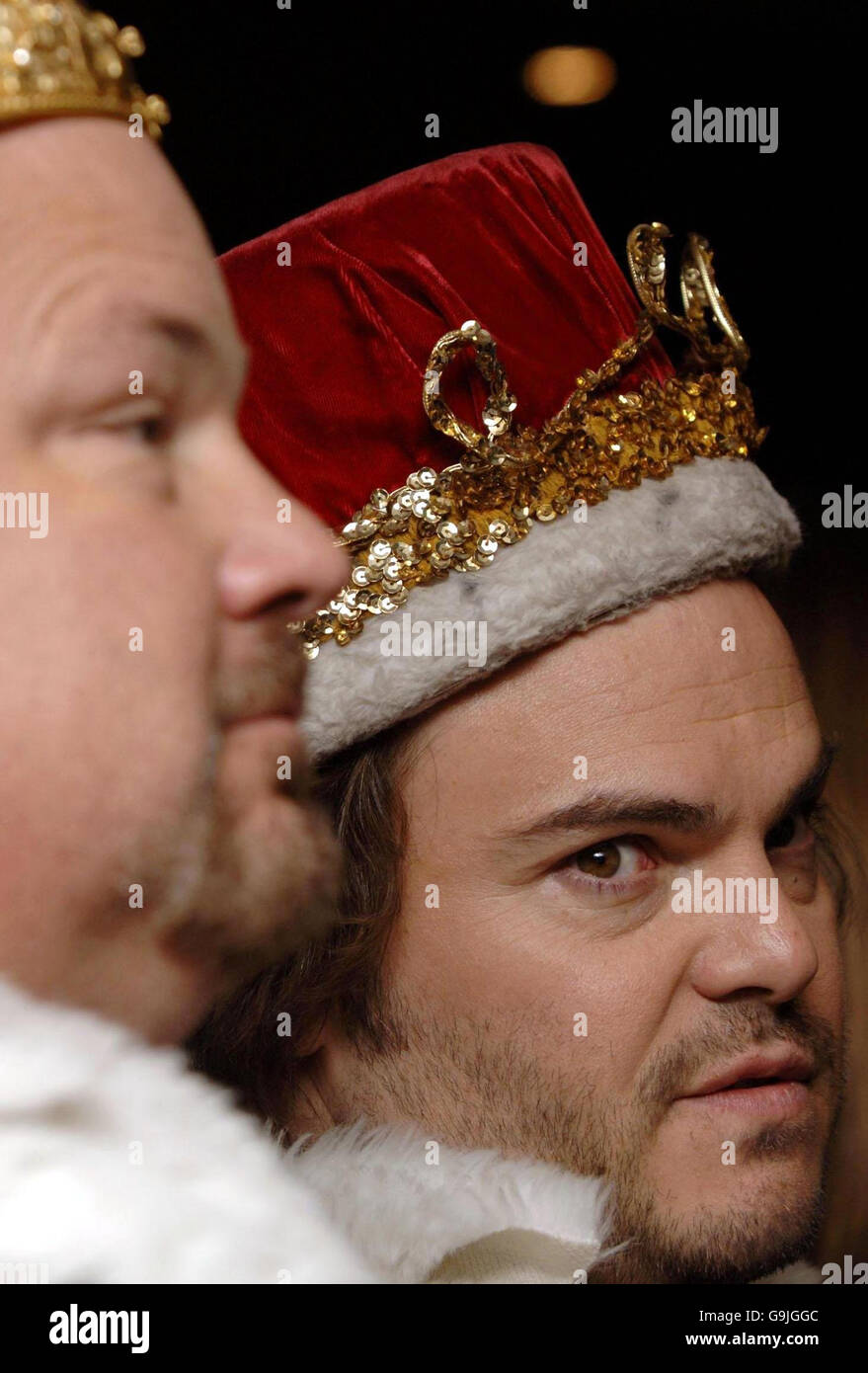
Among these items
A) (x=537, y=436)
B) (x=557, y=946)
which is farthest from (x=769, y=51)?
(x=557, y=946)

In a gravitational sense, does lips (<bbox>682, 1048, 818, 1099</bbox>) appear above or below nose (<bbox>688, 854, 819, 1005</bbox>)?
below

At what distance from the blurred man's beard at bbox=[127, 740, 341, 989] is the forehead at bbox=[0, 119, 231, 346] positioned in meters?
0.16

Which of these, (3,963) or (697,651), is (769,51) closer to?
(697,651)

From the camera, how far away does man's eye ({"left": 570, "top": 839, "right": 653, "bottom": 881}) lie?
0.90 meters

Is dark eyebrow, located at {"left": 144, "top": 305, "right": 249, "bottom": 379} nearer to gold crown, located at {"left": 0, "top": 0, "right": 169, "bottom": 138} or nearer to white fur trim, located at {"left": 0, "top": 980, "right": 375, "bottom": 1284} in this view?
gold crown, located at {"left": 0, "top": 0, "right": 169, "bottom": 138}

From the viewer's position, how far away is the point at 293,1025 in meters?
0.92

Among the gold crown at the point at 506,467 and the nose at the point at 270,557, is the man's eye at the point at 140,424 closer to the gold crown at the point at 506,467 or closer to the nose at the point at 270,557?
the nose at the point at 270,557

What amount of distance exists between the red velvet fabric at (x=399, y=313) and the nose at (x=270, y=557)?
1.09 ft

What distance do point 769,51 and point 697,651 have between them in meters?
0.45

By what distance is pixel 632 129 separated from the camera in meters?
1.07

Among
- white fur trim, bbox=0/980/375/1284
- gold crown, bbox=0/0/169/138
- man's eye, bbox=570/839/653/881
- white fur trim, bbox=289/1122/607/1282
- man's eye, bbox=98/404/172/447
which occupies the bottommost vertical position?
white fur trim, bbox=289/1122/607/1282

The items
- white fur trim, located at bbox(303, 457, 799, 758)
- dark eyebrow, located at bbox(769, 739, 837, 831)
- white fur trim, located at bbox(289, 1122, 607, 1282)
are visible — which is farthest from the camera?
dark eyebrow, located at bbox(769, 739, 837, 831)

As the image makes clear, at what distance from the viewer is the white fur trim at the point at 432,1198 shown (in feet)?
2.29

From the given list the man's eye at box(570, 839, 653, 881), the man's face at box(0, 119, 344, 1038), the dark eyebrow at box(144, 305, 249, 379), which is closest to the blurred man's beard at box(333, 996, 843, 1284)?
the man's eye at box(570, 839, 653, 881)
